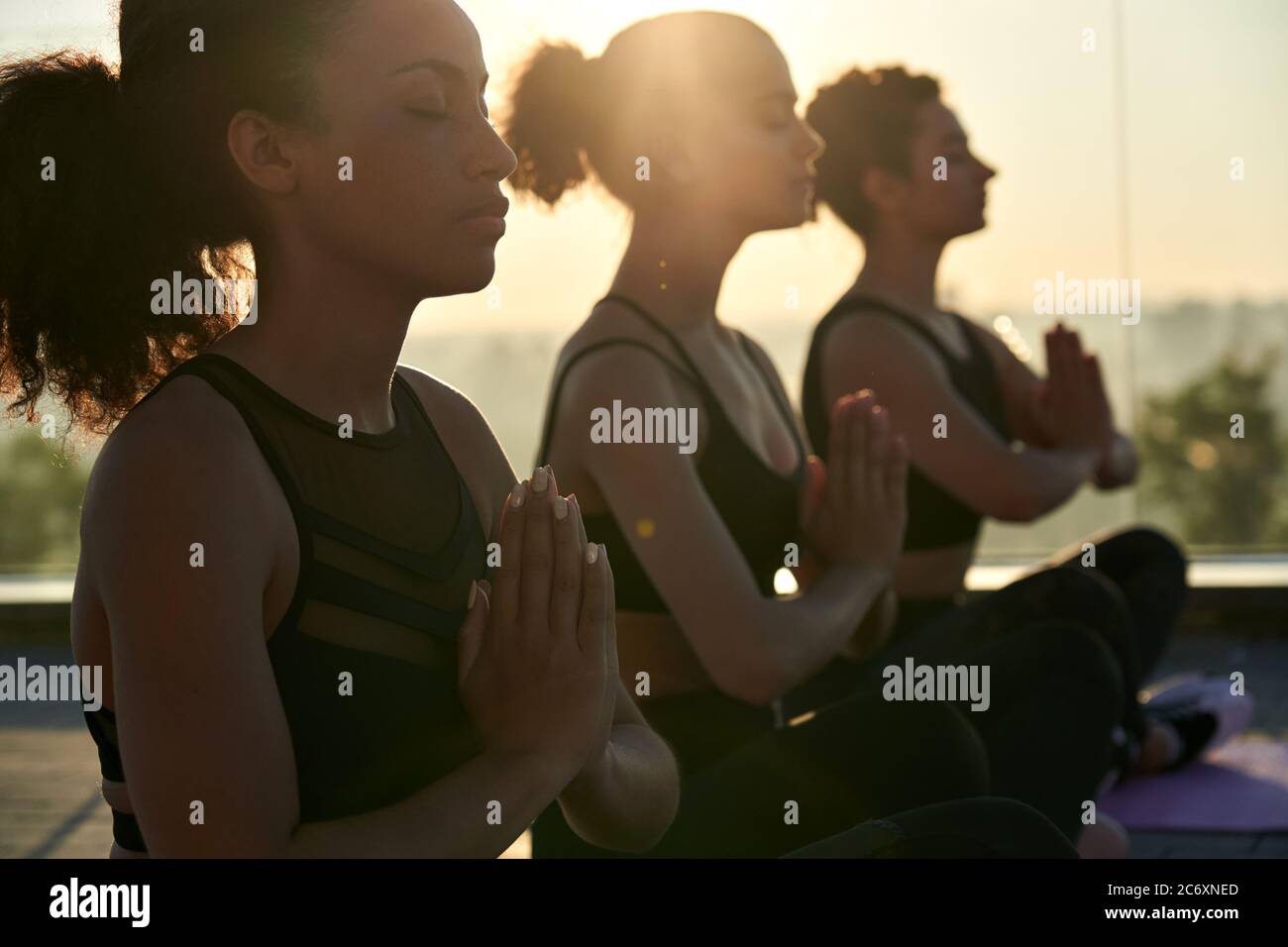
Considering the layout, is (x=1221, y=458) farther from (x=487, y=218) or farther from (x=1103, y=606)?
(x=487, y=218)

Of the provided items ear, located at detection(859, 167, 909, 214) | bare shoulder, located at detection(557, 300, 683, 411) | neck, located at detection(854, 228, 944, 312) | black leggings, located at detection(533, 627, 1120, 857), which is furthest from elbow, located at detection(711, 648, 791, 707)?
ear, located at detection(859, 167, 909, 214)

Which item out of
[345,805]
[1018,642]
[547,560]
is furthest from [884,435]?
[345,805]

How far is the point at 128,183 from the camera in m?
1.44

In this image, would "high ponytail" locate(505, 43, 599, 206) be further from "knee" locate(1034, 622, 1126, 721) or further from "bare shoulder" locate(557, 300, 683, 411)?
"knee" locate(1034, 622, 1126, 721)

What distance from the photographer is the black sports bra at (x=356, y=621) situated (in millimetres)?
1284

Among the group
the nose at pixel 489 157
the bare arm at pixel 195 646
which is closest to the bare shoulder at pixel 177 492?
the bare arm at pixel 195 646

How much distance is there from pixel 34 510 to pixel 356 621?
6.78 metres

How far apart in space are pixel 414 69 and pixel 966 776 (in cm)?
113

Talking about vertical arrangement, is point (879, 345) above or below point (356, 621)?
above

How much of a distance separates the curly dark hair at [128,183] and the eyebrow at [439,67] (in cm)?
7

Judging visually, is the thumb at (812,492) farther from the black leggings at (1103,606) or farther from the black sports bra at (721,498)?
the black leggings at (1103,606)

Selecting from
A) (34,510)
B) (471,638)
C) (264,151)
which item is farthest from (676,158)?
(34,510)

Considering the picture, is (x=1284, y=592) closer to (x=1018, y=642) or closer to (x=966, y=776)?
(x=1018, y=642)

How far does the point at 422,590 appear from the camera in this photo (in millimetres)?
1397
